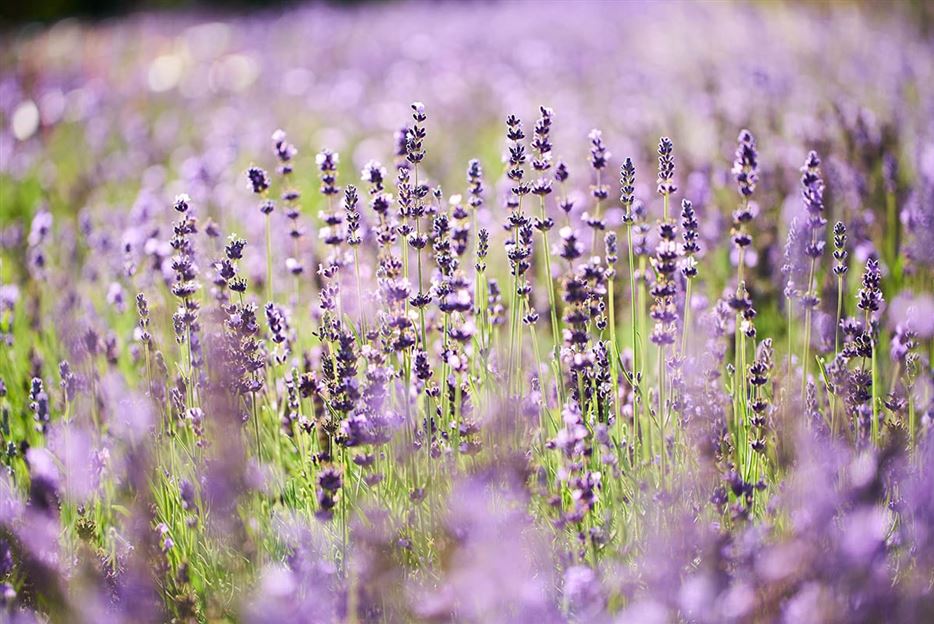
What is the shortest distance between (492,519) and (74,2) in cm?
2143

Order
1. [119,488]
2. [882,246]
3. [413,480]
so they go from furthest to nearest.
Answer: [882,246], [119,488], [413,480]

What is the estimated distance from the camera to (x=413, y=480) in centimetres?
207

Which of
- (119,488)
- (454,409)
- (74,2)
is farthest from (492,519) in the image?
(74,2)

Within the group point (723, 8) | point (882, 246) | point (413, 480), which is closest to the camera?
point (413, 480)

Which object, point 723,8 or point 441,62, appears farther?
point 723,8

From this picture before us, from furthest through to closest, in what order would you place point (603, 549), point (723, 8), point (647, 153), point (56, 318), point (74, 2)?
point (74, 2) < point (723, 8) < point (647, 153) < point (56, 318) < point (603, 549)

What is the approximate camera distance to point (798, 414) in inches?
76.6

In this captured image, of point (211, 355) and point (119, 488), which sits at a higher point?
point (211, 355)

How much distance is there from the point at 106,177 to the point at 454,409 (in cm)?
404

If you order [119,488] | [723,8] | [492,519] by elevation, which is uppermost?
[723,8]

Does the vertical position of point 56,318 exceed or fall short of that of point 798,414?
it falls short

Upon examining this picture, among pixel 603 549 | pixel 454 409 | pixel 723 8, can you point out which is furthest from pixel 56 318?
pixel 723 8

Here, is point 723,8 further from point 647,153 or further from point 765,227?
point 765,227

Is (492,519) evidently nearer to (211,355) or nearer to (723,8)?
(211,355)
